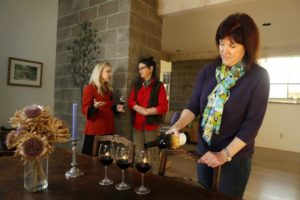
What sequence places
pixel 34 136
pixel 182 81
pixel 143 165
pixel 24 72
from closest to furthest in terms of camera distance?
pixel 34 136 < pixel 143 165 < pixel 24 72 < pixel 182 81

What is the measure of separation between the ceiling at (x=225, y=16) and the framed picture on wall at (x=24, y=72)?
193 centimetres

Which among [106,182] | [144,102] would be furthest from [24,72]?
[106,182]

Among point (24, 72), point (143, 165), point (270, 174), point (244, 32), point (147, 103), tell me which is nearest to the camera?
point (143, 165)

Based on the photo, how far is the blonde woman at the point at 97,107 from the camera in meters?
2.61

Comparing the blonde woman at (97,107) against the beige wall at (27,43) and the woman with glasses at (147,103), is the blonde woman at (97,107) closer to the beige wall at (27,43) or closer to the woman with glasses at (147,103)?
the woman with glasses at (147,103)

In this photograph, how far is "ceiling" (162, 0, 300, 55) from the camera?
12.1 ft

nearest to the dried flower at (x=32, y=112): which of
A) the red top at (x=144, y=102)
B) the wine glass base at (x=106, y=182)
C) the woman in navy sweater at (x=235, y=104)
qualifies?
the wine glass base at (x=106, y=182)

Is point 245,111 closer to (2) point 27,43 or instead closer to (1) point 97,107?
(1) point 97,107

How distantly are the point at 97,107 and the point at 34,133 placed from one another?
1.60 m

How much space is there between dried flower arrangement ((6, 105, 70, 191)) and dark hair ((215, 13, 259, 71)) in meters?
0.95

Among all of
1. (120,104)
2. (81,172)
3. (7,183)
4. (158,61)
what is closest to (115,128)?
(120,104)

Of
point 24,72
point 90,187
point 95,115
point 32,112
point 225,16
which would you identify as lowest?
point 90,187

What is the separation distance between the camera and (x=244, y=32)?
1243mm

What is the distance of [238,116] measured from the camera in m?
1.29
